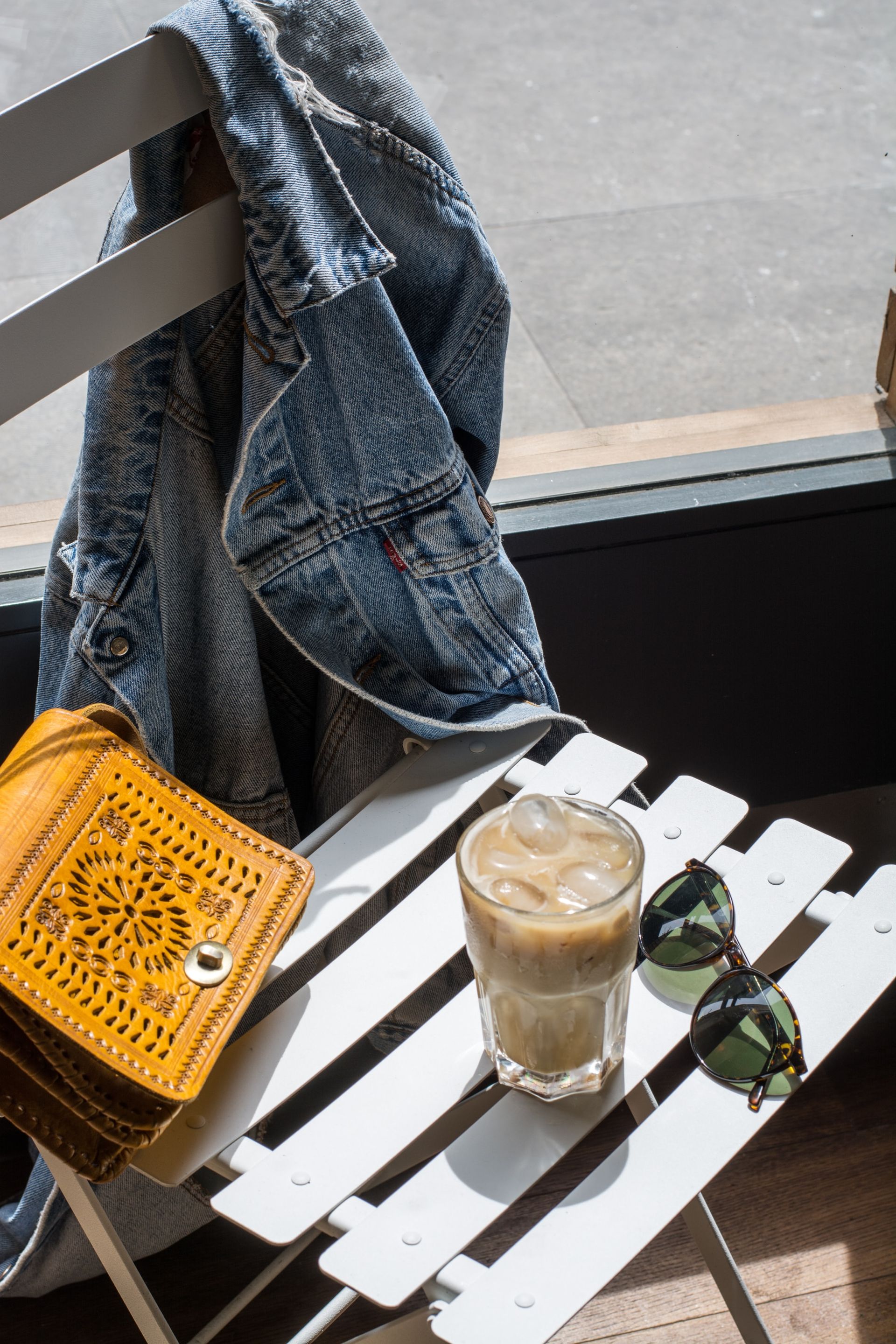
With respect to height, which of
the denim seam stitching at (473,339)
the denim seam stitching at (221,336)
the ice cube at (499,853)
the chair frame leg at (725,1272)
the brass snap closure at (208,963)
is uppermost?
the denim seam stitching at (221,336)

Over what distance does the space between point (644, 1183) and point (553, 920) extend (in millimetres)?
171

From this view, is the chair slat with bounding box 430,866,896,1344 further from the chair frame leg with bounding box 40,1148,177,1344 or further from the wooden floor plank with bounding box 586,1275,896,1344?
the wooden floor plank with bounding box 586,1275,896,1344

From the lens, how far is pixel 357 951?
0.80m

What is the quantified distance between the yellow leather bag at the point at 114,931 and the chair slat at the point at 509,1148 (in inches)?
3.7

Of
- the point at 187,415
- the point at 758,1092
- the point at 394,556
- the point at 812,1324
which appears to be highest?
the point at 187,415

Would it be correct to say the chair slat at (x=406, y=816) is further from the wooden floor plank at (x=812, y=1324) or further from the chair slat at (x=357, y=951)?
the wooden floor plank at (x=812, y=1324)

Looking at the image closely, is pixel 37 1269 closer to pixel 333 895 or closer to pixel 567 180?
pixel 333 895

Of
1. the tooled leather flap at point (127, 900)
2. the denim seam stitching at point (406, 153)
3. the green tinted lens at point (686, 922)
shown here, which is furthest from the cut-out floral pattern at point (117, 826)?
the denim seam stitching at point (406, 153)

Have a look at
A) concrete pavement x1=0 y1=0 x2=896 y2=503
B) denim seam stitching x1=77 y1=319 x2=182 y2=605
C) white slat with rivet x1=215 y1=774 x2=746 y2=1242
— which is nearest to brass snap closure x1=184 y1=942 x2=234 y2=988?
white slat with rivet x1=215 y1=774 x2=746 y2=1242

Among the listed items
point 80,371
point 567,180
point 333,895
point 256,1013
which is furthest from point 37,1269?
point 567,180

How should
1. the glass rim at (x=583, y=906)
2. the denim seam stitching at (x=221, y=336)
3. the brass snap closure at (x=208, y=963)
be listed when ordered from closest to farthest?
the glass rim at (x=583, y=906) < the brass snap closure at (x=208, y=963) < the denim seam stitching at (x=221, y=336)

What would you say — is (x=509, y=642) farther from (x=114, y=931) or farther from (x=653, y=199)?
(x=653, y=199)

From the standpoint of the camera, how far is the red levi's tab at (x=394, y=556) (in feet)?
2.81

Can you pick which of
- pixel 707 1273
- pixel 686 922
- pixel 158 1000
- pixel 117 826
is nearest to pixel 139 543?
pixel 117 826
